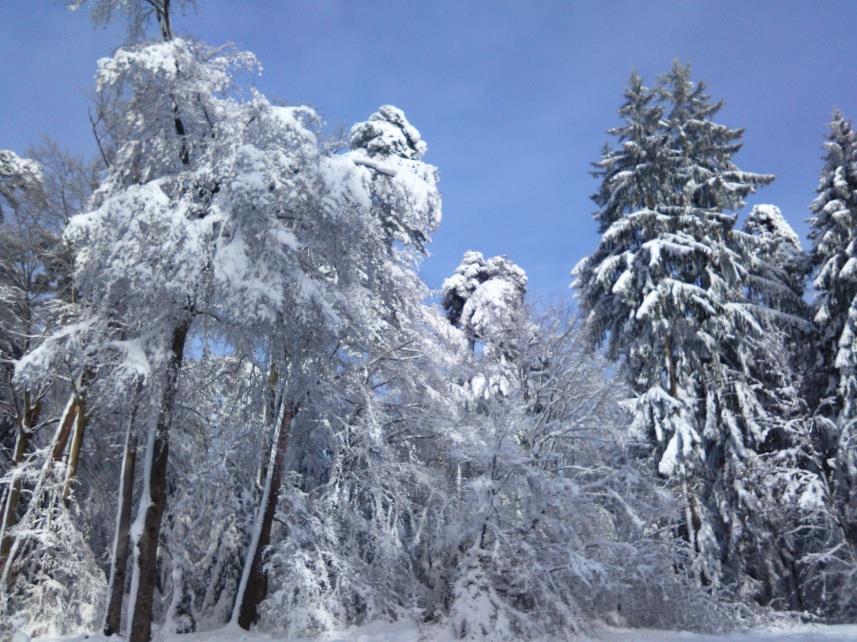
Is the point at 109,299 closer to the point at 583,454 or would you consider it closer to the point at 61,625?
the point at 61,625

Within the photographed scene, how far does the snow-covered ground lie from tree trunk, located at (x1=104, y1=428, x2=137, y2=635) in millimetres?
471

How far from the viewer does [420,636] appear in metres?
10.7

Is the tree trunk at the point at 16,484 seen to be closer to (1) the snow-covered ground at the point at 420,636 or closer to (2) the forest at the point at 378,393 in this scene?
(2) the forest at the point at 378,393

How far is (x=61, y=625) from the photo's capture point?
12781 mm

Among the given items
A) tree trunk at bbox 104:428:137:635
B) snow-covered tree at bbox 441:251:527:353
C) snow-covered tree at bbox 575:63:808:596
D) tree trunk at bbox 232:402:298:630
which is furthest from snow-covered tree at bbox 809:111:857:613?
tree trunk at bbox 104:428:137:635

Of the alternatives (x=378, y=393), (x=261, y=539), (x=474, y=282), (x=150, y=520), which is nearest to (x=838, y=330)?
(x=378, y=393)

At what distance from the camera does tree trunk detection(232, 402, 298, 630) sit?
13070 millimetres

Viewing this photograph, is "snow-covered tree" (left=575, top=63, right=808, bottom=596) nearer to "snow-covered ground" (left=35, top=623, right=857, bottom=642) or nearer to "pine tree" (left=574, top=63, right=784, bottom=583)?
"pine tree" (left=574, top=63, right=784, bottom=583)

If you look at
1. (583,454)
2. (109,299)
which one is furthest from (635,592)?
(109,299)

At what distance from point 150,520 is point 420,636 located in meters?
4.70

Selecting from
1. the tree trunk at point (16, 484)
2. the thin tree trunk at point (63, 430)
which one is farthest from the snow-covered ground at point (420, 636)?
the thin tree trunk at point (63, 430)

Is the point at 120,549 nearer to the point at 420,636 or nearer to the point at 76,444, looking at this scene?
the point at 76,444

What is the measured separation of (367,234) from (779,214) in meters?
23.6

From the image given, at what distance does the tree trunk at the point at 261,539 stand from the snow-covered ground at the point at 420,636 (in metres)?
0.55
